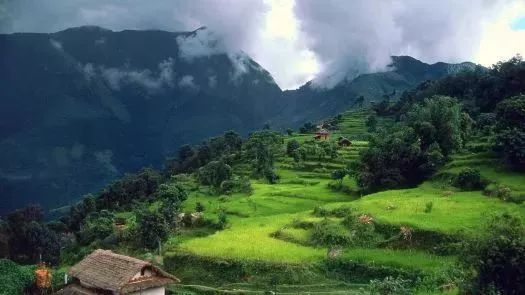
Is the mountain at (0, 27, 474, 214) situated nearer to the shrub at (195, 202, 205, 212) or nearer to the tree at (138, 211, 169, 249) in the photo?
the shrub at (195, 202, 205, 212)

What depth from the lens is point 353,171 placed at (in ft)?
158

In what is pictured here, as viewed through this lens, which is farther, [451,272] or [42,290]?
[42,290]

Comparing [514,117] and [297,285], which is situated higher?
[514,117]

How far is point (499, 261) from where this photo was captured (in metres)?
20.0

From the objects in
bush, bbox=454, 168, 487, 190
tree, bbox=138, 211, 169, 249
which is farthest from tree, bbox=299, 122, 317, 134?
tree, bbox=138, 211, 169, 249

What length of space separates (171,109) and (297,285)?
536ft

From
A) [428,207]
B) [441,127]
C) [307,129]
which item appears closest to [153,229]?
[428,207]

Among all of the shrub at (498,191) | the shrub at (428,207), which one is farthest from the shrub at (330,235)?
the shrub at (498,191)

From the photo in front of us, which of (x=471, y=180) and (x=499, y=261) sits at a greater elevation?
(x=471, y=180)

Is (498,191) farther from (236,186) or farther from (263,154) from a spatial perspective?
(263,154)

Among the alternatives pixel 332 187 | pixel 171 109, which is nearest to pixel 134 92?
pixel 171 109

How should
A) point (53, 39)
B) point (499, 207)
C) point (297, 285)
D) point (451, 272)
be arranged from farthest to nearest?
point (53, 39), point (499, 207), point (297, 285), point (451, 272)

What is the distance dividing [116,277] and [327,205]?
1647cm

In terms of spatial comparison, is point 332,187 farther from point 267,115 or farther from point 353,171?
point 267,115
